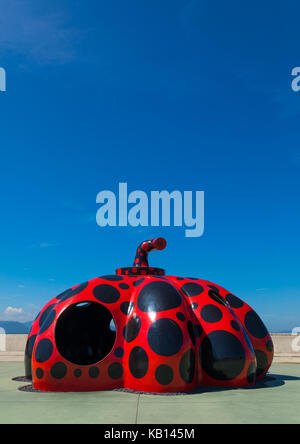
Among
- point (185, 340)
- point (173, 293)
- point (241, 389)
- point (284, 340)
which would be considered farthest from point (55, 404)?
point (284, 340)

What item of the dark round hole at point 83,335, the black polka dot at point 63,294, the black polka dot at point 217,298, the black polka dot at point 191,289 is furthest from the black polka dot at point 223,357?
the black polka dot at point 63,294

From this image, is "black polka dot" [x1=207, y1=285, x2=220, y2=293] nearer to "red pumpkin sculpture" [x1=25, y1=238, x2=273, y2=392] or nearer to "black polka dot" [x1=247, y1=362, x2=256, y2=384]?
"red pumpkin sculpture" [x1=25, y1=238, x2=273, y2=392]

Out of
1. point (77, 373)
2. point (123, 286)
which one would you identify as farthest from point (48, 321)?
point (123, 286)

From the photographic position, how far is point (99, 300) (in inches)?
441

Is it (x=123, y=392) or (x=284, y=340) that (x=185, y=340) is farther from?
(x=284, y=340)

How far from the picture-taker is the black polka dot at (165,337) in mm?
10078

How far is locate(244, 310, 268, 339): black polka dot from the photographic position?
12555mm

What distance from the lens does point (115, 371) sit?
10.6 metres

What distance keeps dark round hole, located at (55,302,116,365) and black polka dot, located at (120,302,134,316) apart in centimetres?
37

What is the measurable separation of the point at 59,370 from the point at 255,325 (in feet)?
19.2

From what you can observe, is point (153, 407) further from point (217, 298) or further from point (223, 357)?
point (217, 298)

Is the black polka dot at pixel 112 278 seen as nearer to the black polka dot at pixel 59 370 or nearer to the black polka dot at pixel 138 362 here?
the black polka dot at pixel 138 362
